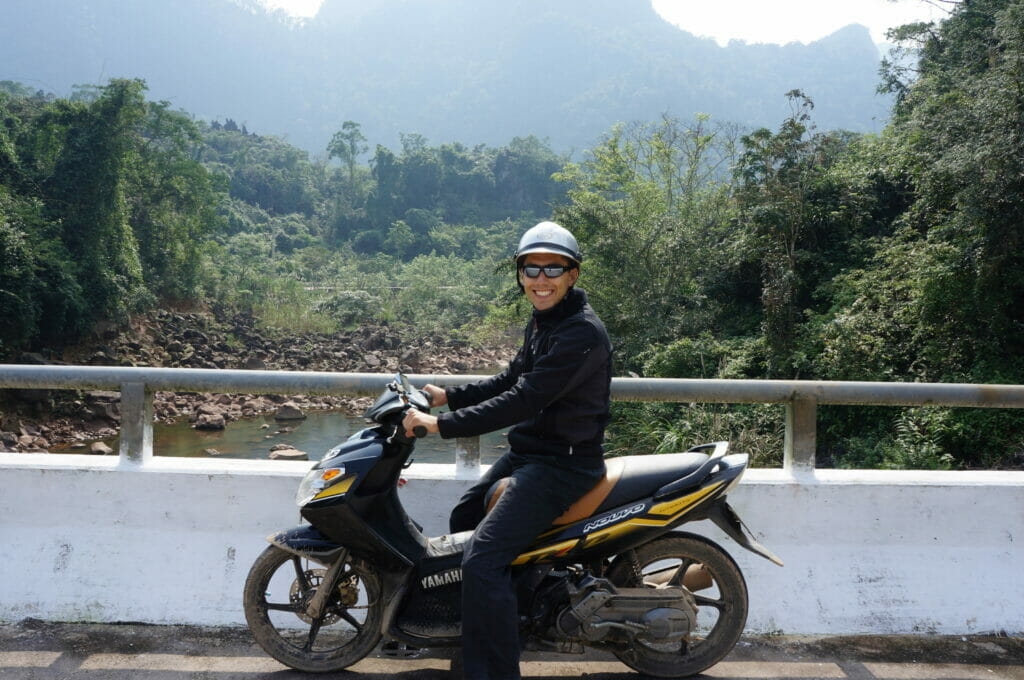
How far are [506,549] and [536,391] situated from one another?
57 cm

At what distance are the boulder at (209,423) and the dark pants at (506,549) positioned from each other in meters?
20.7

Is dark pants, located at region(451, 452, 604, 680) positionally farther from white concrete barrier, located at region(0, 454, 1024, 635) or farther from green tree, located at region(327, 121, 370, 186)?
green tree, located at region(327, 121, 370, 186)

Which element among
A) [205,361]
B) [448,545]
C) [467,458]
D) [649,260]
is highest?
[649,260]

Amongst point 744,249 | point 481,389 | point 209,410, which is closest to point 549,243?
point 481,389

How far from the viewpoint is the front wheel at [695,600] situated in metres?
3.35

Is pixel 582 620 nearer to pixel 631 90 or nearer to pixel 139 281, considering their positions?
pixel 139 281

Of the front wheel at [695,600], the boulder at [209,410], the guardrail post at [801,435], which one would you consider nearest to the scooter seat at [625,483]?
the front wheel at [695,600]

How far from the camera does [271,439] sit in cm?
2086

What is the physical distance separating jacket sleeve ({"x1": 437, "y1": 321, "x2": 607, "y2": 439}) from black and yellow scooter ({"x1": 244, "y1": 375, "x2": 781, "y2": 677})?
21 centimetres

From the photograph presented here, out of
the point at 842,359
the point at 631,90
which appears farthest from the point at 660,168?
the point at 631,90

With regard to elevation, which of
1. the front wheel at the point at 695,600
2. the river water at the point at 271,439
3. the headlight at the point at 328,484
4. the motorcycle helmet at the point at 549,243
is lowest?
the river water at the point at 271,439

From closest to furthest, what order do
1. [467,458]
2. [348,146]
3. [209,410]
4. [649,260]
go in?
[467,458] < [649,260] < [209,410] < [348,146]

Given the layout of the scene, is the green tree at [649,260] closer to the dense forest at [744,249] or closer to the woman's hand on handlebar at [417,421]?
the dense forest at [744,249]

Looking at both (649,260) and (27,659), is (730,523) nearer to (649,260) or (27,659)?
(27,659)
